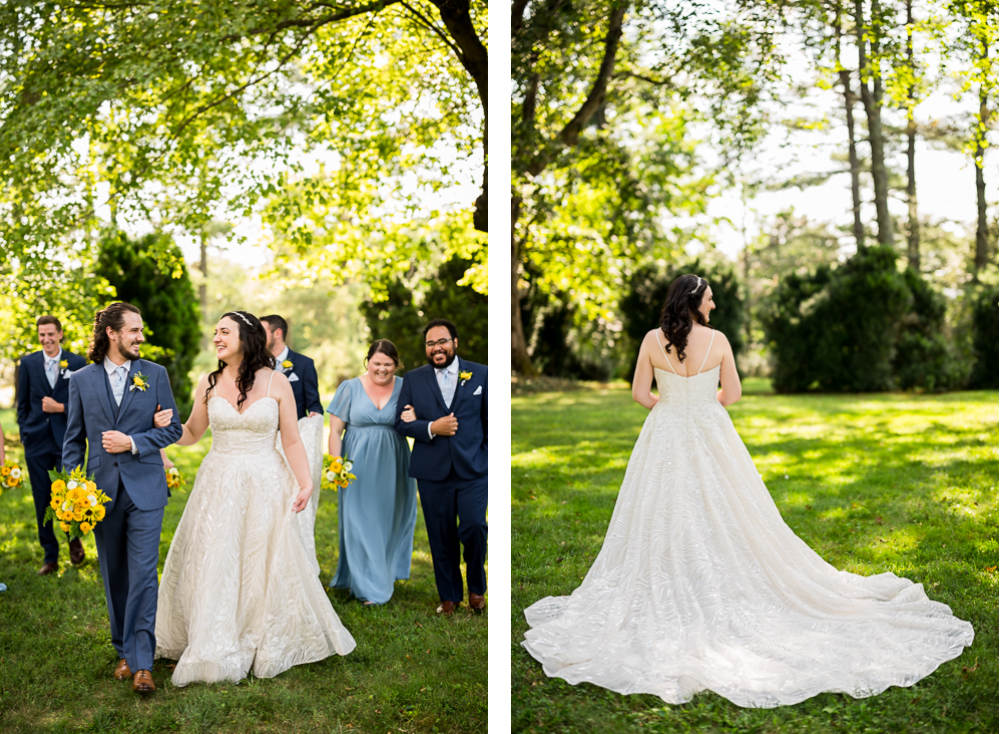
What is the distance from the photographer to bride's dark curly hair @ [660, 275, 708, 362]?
3.38 metres

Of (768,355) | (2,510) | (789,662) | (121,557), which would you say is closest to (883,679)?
(789,662)

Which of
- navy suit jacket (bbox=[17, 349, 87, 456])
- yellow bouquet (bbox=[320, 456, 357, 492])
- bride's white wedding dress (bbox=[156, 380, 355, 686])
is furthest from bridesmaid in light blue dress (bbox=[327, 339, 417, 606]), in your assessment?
navy suit jacket (bbox=[17, 349, 87, 456])

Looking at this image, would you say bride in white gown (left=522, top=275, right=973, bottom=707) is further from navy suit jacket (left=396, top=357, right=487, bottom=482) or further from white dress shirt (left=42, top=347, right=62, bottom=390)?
white dress shirt (left=42, top=347, right=62, bottom=390)

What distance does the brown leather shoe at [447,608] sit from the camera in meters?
3.90

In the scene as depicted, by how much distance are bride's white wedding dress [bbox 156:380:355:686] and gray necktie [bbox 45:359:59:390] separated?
1925 mm

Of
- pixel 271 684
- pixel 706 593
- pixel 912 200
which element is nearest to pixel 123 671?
pixel 271 684

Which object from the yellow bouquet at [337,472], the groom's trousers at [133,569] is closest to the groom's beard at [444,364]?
the yellow bouquet at [337,472]

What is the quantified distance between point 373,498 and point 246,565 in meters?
1.10

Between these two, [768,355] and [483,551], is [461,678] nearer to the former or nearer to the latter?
[483,551]

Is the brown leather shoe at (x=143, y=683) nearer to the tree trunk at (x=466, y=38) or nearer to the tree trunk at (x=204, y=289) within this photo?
the tree trunk at (x=466, y=38)

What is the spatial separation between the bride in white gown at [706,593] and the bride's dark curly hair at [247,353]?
5.37 feet

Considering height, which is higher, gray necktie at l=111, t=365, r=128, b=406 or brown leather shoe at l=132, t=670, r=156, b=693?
gray necktie at l=111, t=365, r=128, b=406

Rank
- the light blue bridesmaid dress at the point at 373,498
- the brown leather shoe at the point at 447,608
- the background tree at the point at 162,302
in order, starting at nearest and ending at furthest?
the brown leather shoe at the point at 447,608 < the light blue bridesmaid dress at the point at 373,498 < the background tree at the point at 162,302

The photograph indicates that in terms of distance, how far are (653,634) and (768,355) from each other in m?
8.08
